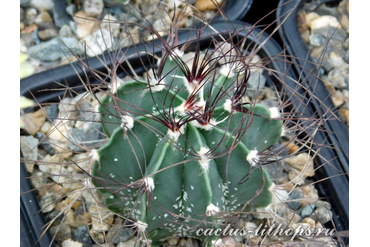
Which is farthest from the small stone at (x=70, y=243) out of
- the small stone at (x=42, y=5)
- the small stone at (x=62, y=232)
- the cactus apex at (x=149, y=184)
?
the small stone at (x=42, y=5)

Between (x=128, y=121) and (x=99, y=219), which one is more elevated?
(x=128, y=121)

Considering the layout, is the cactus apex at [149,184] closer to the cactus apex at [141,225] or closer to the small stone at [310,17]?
the cactus apex at [141,225]

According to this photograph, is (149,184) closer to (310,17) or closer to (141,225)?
(141,225)

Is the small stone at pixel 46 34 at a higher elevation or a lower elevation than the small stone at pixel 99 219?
higher

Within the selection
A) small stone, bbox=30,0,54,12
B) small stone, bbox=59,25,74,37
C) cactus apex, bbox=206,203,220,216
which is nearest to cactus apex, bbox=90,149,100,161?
cactus apex, bbox=206,203,220,216

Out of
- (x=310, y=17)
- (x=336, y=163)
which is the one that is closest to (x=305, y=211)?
(x=336, y=163)

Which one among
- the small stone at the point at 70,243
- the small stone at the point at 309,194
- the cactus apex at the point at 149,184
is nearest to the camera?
the cactus apex at the point at 149,184

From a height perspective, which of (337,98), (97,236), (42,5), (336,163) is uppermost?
(42,5)
